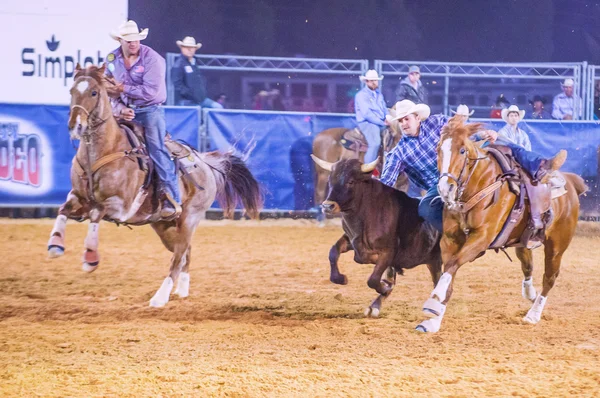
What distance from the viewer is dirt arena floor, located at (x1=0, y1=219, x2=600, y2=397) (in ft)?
14.2

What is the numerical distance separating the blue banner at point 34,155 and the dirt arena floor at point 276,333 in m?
2.36

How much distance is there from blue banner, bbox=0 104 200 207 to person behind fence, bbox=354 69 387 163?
302 centimetres

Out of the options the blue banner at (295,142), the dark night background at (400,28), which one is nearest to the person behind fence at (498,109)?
the blue banner at (295,142)

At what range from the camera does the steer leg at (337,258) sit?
6156mm

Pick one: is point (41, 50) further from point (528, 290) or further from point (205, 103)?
point (528, 290)

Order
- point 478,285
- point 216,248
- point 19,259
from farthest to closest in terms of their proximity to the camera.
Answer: point 216,248, point 19,259, point 478,285

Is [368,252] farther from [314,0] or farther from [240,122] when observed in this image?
[314,0]

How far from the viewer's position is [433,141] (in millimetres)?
6074

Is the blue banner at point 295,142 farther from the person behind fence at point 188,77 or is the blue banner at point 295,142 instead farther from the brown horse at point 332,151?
the person behind fence at point 188,77

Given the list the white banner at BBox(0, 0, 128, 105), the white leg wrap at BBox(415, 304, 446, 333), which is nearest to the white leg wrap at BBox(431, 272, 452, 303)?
the white leg wrap at BBox(415, 304, 446, 333)

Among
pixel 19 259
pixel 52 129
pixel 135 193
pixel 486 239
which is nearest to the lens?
pixel 486 239

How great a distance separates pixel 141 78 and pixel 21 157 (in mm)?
5965

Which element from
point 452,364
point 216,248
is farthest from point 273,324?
point 216,248

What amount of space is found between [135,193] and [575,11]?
15.6 metres
